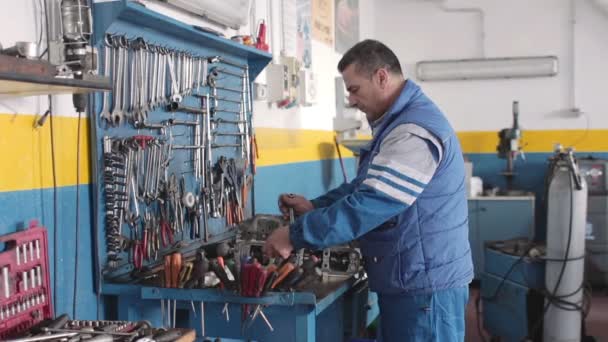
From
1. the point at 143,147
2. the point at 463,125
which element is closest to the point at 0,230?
the point at 143,147

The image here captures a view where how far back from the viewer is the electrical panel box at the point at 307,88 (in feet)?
10.7

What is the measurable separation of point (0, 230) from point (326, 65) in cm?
274

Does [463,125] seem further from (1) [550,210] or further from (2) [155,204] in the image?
(2) [155,204]

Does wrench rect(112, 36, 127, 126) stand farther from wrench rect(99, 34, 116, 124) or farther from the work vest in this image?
the work vest

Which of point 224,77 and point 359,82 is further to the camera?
point 224,77

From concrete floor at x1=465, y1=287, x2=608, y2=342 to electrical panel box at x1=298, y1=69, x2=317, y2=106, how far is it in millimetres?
1632

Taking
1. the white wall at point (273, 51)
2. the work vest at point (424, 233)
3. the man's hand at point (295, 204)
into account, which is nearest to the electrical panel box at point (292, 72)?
the white wall at point (273, 51)

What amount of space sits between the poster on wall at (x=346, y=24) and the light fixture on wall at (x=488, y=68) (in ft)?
3.01

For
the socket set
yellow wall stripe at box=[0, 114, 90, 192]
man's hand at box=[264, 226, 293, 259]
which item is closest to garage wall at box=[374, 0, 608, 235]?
man's hand at box=[264, 226, 293, 259]

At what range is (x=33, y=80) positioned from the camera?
1148 mm

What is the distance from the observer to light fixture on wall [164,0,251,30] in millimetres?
2244

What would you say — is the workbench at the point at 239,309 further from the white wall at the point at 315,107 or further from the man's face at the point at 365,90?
the white wall at the point at 315,107

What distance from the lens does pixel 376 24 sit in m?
5.54

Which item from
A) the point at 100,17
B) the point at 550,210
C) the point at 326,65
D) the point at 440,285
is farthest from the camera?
the point at 326,65
